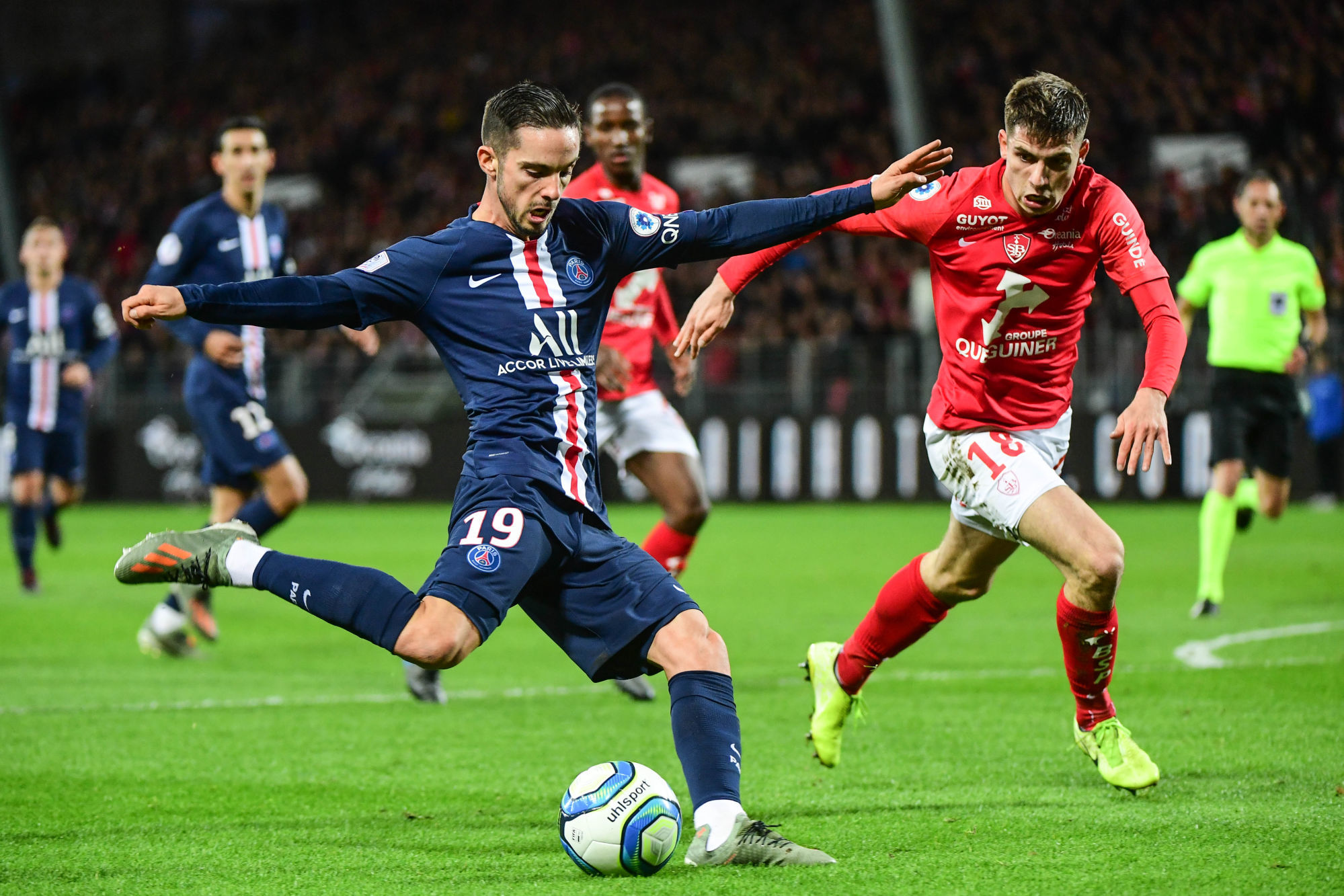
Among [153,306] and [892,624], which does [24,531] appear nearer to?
[892,624]

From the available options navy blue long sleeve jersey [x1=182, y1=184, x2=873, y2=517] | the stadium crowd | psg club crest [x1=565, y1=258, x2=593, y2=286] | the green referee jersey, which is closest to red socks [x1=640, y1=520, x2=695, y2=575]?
navy blue long sleeve jersey [x1=182, y1=184, x2=873, y2=517]

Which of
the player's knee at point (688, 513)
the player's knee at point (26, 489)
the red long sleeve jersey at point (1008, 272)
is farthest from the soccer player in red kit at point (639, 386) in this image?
the player's knee at point (26, 489)

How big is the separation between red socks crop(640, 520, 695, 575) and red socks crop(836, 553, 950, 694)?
1899 millimetres

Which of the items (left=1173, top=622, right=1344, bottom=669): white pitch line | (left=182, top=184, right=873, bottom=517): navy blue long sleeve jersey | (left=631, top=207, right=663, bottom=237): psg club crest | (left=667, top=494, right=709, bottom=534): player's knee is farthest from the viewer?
(left=1173, top=622, right=1344, bottom=669): white pitch line

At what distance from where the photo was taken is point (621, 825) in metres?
3.72

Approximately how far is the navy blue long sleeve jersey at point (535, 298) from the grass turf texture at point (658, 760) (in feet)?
3.51

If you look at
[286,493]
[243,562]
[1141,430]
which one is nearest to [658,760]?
[243,562]

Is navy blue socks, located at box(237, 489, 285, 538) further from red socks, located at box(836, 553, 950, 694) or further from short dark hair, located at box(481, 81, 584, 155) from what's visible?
short dark hair, located at box(481, 81, 584, 155)

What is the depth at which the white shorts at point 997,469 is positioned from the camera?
4.63 metres

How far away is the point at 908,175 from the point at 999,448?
1034 millimetres

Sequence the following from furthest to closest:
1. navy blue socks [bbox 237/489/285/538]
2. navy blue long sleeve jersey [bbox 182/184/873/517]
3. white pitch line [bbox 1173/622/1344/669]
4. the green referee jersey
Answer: the green referee jersey
navy blue socks [bbox 237/489/285/538]
white pitch line [bbox 1173/622/1344/669]
navy blue long sleeve jersey [bbox 182/184/873/517]

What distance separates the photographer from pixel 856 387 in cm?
1930

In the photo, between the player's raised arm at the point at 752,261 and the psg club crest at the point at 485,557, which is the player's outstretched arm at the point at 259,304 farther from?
the player's raised arm at the point at 752,261

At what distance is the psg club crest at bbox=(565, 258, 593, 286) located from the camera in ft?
13.5
